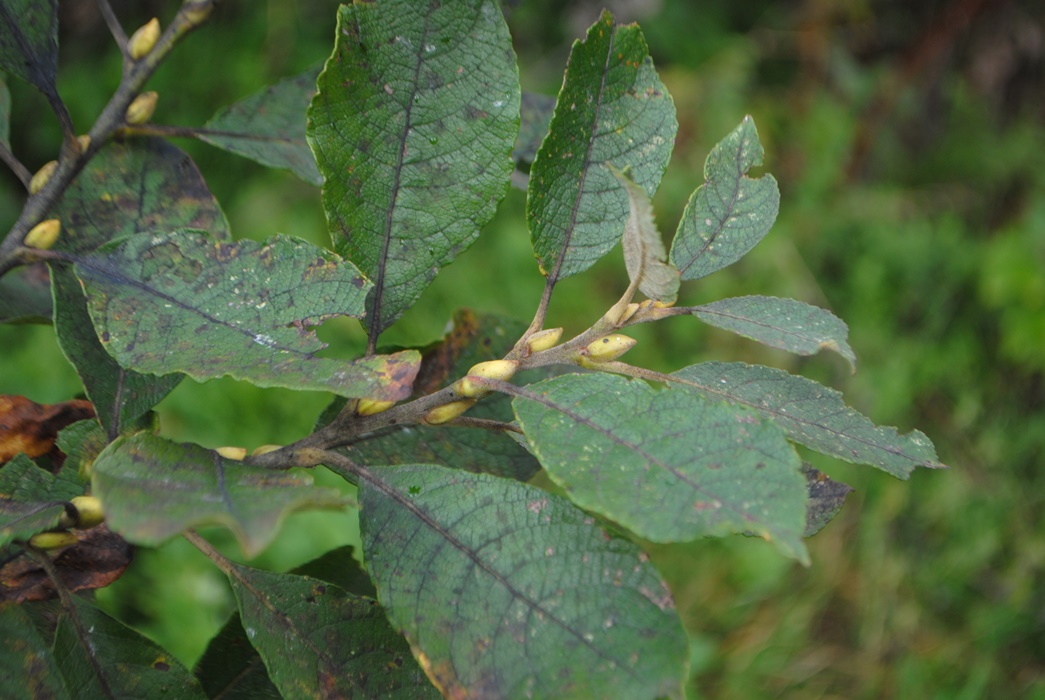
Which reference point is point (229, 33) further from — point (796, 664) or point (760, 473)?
point (760, 473)

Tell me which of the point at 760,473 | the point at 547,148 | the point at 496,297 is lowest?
the point at 496,297

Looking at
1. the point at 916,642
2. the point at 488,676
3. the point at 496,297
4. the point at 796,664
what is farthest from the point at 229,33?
the point at 488,676

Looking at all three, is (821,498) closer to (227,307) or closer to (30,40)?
(227,307)

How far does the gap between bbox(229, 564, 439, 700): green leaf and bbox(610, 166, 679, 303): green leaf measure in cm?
29

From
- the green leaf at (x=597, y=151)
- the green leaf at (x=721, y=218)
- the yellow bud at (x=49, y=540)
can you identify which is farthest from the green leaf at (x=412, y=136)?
the yellow bud at (x=49, y=540)

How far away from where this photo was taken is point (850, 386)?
10.4 ft

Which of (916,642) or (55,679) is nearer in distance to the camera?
(55,679)

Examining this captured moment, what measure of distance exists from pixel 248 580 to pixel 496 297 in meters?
2.52

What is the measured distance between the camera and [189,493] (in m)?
0.50

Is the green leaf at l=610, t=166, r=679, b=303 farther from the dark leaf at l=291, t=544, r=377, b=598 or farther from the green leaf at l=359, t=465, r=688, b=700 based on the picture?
the dark leaf at l=291, t=544, r=377, b=598

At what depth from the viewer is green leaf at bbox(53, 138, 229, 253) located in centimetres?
78

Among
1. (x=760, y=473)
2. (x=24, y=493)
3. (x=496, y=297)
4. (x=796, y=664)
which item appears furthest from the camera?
(x=496, y=297)

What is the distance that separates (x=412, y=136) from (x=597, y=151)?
0.45ft

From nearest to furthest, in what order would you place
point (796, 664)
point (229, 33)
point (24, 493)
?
1. point (24, 493)
2. point (796, 664)
3. point (229, 33)
